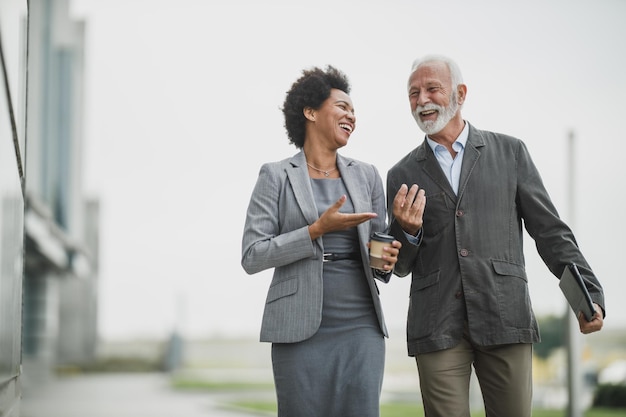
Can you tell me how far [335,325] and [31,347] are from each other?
2747cm

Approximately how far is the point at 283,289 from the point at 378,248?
0.50 metres

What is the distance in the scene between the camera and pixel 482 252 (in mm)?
3914

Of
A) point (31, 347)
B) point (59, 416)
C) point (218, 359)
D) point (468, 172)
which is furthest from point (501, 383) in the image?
point (218, 359)

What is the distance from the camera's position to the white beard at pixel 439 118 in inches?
160

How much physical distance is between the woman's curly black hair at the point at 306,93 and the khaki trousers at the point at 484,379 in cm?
120

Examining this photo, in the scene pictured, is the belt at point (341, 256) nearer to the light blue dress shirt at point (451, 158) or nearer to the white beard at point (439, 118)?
the light blue dress shirt at point (451, 158)

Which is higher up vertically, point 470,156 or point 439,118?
point 439,118

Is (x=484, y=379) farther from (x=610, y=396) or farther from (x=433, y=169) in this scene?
(x=610, y=396)

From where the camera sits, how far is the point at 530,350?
3.94 meters

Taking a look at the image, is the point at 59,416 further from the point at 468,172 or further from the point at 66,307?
the point at 66,307

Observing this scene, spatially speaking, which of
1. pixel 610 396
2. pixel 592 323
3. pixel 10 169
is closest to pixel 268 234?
pixel 10 169

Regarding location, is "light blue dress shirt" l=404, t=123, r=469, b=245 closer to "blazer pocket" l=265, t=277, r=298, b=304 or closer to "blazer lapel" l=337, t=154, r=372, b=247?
"blazer lapel" l=337, t=154, r=372, b=247

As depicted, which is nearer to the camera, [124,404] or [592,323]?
[592,323]

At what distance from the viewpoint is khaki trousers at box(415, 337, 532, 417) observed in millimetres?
3852
